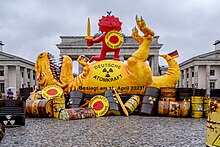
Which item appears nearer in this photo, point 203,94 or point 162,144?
point 162,144

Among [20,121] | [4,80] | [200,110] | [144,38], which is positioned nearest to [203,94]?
[200,110]

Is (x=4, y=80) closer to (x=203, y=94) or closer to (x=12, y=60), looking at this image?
(x=12, y=60)

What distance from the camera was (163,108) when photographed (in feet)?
29.9

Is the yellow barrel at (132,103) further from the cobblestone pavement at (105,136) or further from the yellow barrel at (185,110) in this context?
the cobblestone pavement at (105,136)

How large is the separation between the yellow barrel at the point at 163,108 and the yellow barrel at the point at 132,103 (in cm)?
97

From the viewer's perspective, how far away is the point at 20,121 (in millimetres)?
7180

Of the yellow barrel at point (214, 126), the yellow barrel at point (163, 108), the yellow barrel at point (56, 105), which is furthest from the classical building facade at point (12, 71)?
the yellow barrel at point (214, 126)

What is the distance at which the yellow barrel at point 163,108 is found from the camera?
909 cm

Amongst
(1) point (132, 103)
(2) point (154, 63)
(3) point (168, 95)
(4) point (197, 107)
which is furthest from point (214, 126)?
(2) point (154, 63)

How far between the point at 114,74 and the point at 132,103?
153 cm

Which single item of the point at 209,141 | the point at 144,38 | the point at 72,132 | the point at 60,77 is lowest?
the point at 72,132

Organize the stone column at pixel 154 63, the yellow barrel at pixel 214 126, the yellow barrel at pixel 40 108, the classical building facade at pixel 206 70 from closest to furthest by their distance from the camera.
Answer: the yellow barrel at pixel 214 126 → the yellow barrel at pixel 40 108 → the classical building facade at pixel 206 70 → the stone column at pixel 154 63

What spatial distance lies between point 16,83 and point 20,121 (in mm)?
39086

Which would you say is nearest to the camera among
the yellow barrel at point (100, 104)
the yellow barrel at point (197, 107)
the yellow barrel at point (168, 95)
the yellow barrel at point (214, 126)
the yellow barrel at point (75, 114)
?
the yellow barrel at point (214, 126)
